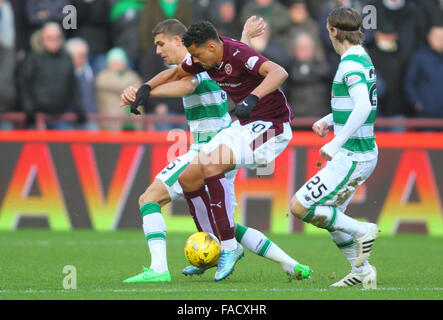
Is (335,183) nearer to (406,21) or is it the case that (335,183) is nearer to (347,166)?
(347,166)

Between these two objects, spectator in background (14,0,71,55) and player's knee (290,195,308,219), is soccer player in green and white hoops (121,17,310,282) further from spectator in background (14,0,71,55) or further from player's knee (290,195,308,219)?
spectator in background (14,0,71,55)

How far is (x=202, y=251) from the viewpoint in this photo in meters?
8.26

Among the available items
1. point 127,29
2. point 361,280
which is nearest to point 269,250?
point 361,280

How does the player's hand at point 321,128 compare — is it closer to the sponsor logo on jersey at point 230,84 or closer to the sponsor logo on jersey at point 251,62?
the sponsor logo on jersey at point 251,62

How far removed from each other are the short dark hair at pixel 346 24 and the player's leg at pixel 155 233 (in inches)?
85.3

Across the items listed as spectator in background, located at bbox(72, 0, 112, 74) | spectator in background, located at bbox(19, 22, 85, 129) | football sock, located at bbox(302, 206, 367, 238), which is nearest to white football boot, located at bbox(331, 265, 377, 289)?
football sock, located at bbox(302, 206, 367, 238)

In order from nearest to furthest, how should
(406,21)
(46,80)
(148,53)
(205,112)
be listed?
(205,112), (46,80), (148,53), (406,21)

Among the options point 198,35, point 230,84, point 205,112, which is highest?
point 198,35

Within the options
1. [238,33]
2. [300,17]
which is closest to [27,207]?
[238,33]

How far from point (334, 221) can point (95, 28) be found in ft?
28.8

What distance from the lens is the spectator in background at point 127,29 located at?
1555 cm

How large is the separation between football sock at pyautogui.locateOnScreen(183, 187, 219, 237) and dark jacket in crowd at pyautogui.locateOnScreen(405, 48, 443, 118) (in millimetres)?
6781

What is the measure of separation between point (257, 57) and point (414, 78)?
729cm

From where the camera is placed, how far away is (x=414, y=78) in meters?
15.0
